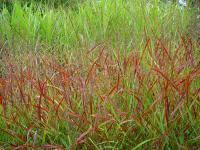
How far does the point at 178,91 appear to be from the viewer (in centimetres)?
241

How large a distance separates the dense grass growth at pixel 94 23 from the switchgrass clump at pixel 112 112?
161 cm

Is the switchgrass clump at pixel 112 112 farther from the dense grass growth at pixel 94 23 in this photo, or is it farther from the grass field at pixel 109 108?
the dense grass growth at pixel 94 23

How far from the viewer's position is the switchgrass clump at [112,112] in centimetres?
238

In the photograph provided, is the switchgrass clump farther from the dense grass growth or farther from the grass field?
the dense grass growth

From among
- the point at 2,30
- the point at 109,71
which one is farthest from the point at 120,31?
the point at 109,71

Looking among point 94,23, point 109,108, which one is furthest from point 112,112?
point 94,23

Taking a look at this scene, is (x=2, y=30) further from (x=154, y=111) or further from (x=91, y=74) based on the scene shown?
(x=154, y=111)

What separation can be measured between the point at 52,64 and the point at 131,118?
920 mm

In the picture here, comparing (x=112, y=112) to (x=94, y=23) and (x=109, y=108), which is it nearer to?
(x=109, y=108)

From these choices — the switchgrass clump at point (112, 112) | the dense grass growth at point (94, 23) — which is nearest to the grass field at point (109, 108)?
the switchgrass clump at point (112, 112)

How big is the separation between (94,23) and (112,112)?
2.50 metres

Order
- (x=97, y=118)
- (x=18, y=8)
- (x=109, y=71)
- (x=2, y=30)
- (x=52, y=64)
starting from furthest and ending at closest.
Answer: (x=18, y=8) < (x=2, y=30) < (x=52, y=64) < (x=109, y=71) < (x=97, y=118)

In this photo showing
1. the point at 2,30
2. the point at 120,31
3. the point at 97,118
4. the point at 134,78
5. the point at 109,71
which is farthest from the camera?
the point at 2,30

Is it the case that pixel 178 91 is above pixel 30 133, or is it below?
above
